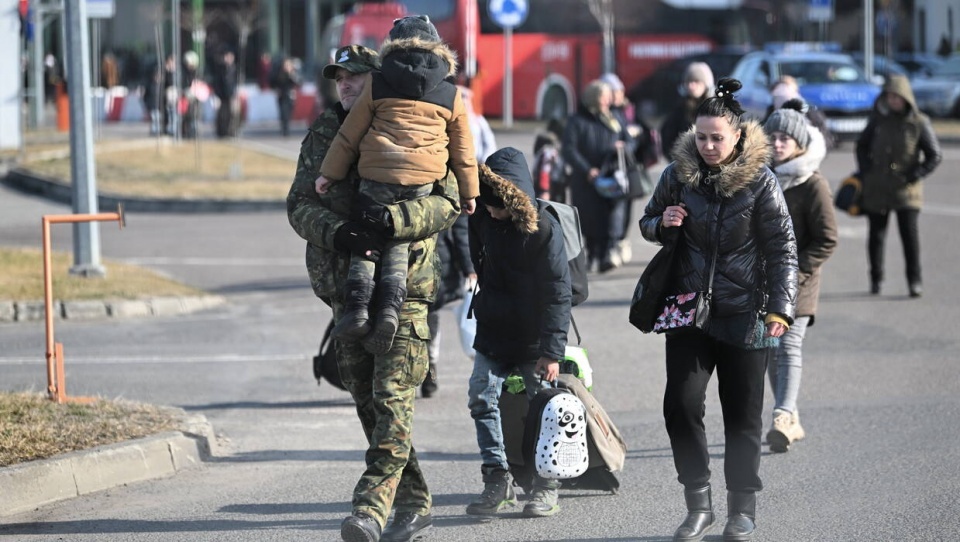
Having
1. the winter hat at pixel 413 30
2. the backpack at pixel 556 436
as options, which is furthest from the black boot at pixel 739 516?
the winter hat at pixel 413 30

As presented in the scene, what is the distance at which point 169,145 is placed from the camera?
29.2 meters

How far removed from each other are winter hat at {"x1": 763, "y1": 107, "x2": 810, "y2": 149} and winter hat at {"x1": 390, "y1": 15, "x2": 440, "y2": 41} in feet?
8.26

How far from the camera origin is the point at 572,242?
6457mm

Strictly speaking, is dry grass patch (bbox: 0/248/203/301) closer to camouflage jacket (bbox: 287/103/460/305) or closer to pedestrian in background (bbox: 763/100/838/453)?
pedestrian in background (bbox: 763/100/838/453)

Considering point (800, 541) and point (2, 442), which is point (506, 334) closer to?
point (800, 541)

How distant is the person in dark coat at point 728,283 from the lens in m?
5.74

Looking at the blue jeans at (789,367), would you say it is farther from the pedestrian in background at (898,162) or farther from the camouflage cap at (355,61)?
the pedestrian in background at (898,162)

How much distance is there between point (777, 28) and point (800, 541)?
117ft

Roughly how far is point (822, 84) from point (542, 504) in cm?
2387

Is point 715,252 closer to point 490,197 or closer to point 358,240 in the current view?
point 490,197

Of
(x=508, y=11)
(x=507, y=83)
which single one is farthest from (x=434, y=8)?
(x=508, y=11)

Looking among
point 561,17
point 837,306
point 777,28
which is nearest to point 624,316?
point 837,306

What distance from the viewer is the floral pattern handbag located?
570cm

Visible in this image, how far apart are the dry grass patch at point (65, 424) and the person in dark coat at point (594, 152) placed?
21.0 ft
